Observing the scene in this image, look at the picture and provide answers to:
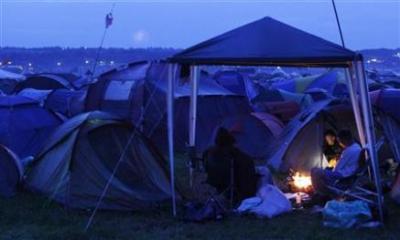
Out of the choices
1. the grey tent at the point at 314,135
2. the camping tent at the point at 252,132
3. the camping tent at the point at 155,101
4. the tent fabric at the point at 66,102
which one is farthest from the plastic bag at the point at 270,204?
the tent fabric at the point at 66,102

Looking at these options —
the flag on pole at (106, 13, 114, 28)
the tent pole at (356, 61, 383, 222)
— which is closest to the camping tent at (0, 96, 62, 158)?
the flag on pole at (106, 13, 114, 28)

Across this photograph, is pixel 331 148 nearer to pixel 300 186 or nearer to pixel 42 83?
pixel 300 186

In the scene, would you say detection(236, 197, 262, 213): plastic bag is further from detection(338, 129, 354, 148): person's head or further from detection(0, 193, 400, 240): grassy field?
detection(338, 129, 354, 148): person's head

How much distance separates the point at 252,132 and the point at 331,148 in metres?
3.28

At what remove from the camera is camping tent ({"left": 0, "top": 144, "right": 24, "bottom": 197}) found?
30.8 ft

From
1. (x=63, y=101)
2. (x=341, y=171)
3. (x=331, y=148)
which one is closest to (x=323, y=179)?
(x=341, y=171)

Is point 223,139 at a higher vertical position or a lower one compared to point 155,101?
lower

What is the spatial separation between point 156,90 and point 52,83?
14048 mm

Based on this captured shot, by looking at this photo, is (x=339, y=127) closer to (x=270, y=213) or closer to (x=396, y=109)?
(x=396, y=109)

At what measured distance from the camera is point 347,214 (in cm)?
755

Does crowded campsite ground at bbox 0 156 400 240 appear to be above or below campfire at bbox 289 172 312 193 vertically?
below

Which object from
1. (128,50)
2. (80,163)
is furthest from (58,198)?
(128,50)

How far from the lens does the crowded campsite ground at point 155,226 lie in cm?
718

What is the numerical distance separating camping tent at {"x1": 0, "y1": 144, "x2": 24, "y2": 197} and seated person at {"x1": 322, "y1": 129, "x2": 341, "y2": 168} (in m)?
4.65
